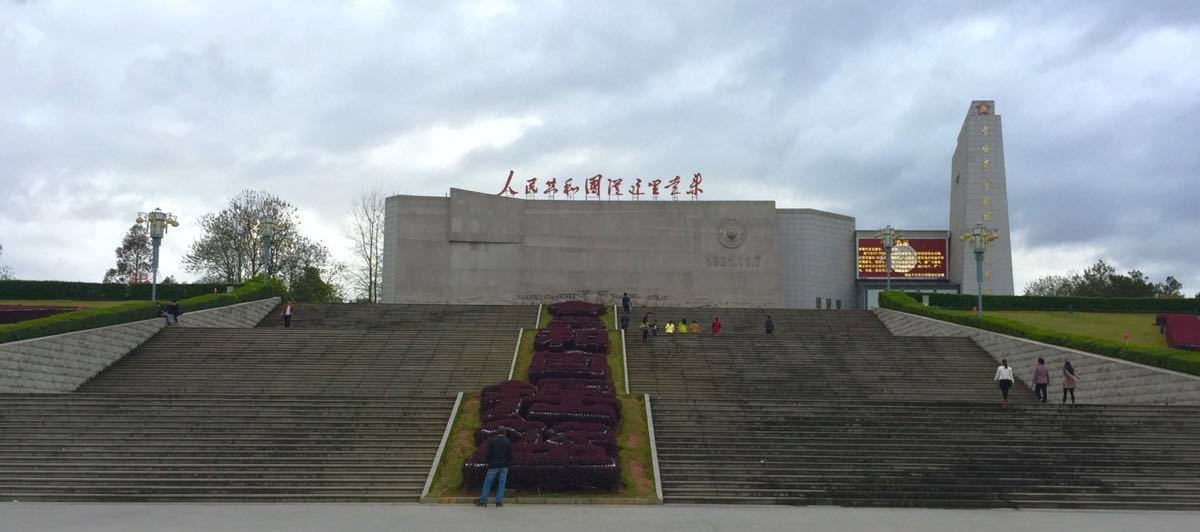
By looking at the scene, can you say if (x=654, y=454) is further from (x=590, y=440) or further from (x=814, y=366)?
(x=814, y=366)

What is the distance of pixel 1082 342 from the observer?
23.8 meters

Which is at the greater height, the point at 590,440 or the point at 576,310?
the point at 576,310

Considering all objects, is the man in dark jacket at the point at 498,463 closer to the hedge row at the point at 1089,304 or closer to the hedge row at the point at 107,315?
the hedge row at the point at 107,315

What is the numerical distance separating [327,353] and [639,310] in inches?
567

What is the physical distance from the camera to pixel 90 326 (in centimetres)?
2436

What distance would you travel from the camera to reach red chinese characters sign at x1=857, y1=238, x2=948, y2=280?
46.4 meters

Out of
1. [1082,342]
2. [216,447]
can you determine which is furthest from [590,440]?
[1082,342]

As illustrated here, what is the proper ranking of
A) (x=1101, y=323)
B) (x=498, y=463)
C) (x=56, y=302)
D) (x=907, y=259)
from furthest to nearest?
(x=907, y=259)
(x=56, y=302)
(x=1101, y=323)
(x=498, y=463)

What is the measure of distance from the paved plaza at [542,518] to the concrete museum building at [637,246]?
2759cm

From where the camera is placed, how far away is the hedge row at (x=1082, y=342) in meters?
20.6

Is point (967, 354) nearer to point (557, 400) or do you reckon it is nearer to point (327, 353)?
point (557, 400)

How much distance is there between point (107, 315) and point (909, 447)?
22286mm

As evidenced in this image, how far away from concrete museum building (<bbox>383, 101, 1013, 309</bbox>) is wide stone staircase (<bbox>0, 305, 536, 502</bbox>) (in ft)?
44.9

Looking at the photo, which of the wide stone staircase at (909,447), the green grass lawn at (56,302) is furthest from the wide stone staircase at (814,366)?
the green grass lawn at (56,302)
